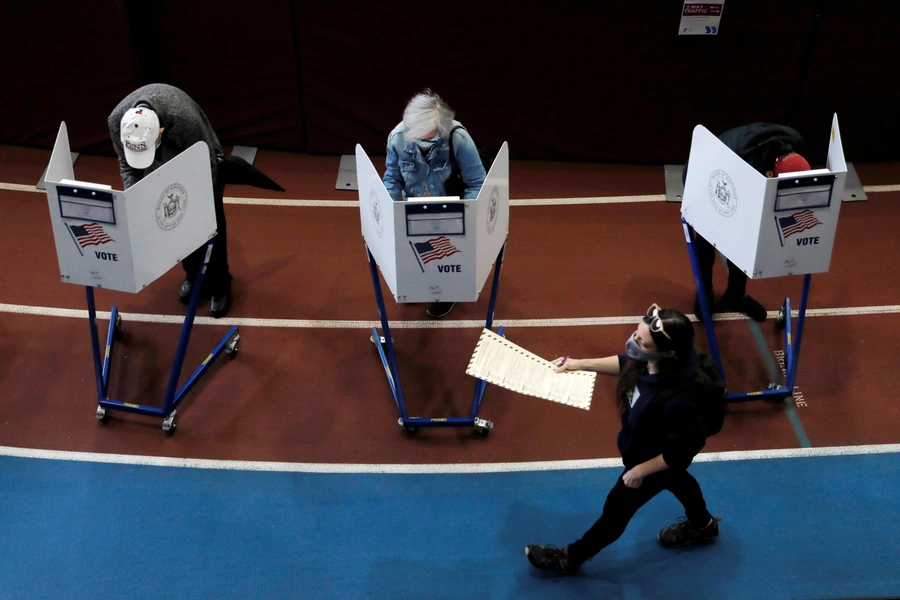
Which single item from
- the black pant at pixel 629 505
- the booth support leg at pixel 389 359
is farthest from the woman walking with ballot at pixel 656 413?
the booth support leg at pixel 389 359

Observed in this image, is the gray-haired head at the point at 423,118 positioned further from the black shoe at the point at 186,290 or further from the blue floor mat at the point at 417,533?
the black shoe at the point at 186,290

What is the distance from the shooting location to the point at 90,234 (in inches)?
159

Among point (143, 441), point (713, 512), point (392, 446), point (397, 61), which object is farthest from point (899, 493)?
point (397, 61)

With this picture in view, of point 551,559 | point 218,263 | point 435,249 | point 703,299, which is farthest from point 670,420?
point 218,263

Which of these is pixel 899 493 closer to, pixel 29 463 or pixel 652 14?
pixel 652 14

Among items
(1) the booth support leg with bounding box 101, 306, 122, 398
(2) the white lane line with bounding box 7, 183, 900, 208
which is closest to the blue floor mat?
(1) the booth support leg with bounding box 101, 306, 122, 398

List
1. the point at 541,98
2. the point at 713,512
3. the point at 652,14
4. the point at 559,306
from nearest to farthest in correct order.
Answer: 1. the point at 713,512
2. the point at 559,306
3. the point at 652,14
4. the point at 541,98

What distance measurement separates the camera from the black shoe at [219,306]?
5377mm

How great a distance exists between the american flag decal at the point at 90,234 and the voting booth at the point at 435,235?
4.17 ft

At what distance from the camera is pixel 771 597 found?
3920mm

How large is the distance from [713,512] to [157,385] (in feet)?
10.5

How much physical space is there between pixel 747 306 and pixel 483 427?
6.59 ft

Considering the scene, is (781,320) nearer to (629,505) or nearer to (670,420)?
(629,505)

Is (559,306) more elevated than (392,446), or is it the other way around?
(559,306)
